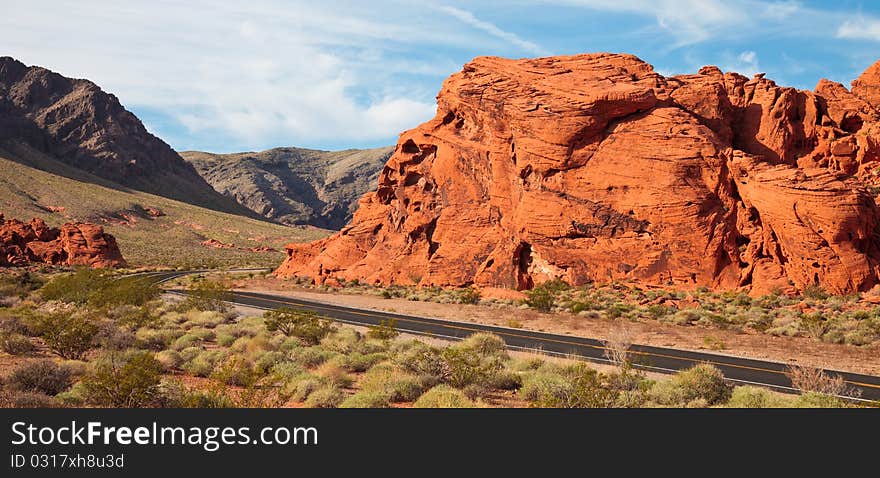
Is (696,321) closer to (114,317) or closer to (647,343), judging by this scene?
(647,343)

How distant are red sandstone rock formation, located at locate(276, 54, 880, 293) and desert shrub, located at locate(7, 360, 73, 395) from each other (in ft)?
98.5

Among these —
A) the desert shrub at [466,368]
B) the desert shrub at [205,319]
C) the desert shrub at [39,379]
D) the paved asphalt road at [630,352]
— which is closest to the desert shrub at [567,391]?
the desert shrub at [466,368]

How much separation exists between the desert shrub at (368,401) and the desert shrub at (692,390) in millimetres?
4902

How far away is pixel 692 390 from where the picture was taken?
11094 millimetres

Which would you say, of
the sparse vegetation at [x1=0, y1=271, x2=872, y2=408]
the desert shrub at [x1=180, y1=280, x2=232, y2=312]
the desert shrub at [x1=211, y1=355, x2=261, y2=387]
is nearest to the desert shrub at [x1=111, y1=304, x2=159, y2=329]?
the sparse vegetation at [x1=0, y1=271, x2=872, y2=408]

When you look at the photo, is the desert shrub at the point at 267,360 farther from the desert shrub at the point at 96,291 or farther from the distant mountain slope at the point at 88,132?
the distant mountain slope at the point at 88,132

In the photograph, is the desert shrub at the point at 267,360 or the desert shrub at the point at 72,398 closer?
the desert shrub at the point at 72,398

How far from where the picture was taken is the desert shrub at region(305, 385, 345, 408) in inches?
403

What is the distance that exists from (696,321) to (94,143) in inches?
6624

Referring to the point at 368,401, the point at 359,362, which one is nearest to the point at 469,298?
the point at 359,362

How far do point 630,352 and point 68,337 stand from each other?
1495 centimetres

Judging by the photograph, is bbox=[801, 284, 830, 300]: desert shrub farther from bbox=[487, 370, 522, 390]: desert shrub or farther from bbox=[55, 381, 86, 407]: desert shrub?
bbox=[55, 381, 86, 407]: desert shrub

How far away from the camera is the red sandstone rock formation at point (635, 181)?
30781 millimetres

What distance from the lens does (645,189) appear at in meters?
35.4
